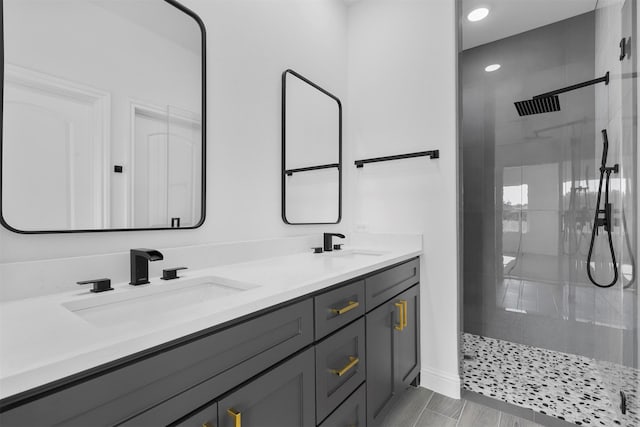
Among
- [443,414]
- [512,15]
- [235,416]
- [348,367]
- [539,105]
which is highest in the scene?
[512,15]

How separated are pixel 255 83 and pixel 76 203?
101 centimetres

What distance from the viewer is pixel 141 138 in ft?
3.78

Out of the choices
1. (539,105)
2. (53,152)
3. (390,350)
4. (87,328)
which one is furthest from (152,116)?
(539,105)

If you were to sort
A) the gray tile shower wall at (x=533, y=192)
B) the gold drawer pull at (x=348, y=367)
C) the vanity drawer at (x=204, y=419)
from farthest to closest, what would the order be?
the gray tile shower wall at (x=533, y=192), the gold drawer pull at (x=348, y=367), the vanity drawer at (x=204, y=419)

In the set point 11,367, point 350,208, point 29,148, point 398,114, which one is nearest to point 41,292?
point 29,148

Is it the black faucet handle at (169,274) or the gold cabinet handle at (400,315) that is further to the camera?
the gold cabinet handle at (400,315)

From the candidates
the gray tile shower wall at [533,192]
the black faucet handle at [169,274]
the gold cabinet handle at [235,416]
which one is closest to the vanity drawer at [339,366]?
the gold cabinet handle at [235,416]

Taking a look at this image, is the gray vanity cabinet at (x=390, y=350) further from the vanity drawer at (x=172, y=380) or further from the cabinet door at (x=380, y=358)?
the vanity drawer at (x=172, y=380)

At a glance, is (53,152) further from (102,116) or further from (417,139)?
(417,139)

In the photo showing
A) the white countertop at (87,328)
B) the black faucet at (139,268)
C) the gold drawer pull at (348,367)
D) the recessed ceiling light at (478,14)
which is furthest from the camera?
the recessed ceiling light at (478,14)

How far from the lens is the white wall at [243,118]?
4.52ft

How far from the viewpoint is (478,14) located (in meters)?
2.11

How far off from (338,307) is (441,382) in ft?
3.98

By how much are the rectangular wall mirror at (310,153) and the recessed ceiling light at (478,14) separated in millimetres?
1049
